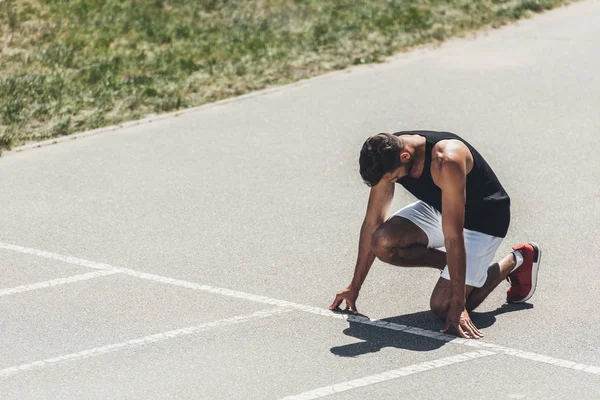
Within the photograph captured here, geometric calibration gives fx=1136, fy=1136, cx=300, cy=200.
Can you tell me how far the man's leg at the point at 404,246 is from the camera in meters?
7.24

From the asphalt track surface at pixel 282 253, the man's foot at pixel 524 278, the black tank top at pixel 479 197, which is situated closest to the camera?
the asphalt track surface at pixel 282 253

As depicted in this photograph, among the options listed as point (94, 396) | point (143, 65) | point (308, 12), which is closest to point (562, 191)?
point (94, 396)

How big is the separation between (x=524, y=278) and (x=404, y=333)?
1.00 m

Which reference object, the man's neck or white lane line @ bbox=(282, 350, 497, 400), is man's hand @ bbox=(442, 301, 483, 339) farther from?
the man's neck

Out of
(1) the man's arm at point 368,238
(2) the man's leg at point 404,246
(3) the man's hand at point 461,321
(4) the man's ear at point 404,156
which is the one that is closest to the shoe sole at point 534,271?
(2) the man's leg at point 404,246

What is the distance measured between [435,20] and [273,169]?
251 inches

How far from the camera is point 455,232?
680 centimetres

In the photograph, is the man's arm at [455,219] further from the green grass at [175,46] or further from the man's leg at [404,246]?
the green grass at [175,46]

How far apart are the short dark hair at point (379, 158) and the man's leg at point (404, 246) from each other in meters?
0.69

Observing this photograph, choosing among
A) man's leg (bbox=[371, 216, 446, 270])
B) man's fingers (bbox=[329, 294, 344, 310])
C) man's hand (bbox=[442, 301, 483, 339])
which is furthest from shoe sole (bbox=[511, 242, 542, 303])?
man's fingers (bbox=[329, 294, 344, 310])

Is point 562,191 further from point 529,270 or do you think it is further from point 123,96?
point 123,96

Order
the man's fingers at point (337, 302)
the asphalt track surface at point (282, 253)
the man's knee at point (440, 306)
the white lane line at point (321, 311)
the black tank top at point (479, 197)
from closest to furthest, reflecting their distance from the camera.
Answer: the asphalt track surface at point (282, 253), the white lane line at point (321, 311), the black tank top at point (479, 197), the man's knee at point (440, 306), the man's fingers at point (337, 302)

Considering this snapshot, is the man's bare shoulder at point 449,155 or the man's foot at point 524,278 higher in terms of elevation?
the man's bare shoulder at point 449,155

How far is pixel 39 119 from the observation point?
492 inches
